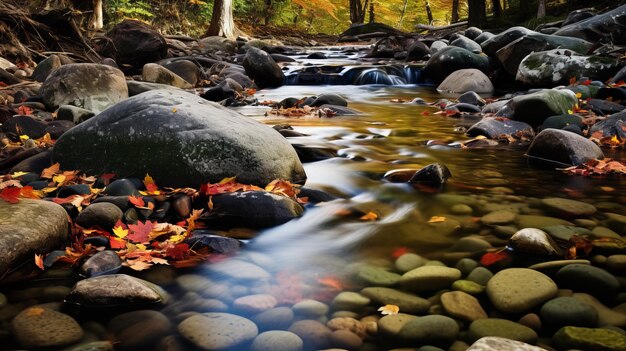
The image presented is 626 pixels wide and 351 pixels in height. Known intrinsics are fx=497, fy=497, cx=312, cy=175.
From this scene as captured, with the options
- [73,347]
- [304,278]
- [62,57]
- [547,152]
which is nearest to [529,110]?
[547,152]

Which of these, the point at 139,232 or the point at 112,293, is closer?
the point at 112,293

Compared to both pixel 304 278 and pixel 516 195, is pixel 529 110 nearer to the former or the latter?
pixel 516 195

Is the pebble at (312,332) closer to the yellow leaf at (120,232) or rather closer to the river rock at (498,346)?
the river rock at (498,346)

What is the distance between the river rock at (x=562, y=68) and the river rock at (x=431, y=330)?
838 cm

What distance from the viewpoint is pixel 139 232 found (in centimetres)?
282

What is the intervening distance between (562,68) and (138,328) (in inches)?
359

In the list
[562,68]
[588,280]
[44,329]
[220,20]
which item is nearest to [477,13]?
[220,20]

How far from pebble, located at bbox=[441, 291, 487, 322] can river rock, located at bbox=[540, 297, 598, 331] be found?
9.8 inches

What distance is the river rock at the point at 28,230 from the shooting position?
2350 mm

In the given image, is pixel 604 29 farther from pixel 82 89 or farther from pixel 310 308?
pixel 310 308

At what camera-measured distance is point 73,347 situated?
1.89 m

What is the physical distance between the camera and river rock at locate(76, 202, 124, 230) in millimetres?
Result: 2889

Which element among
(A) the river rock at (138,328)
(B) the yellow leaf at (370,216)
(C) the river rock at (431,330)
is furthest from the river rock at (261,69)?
(C) the river rock at (431,330)

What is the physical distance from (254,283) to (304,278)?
0.86 ft
